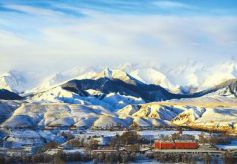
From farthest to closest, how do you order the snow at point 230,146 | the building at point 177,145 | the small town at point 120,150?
1. the snow at point 230,146
2. the building at point 177,145
3. the small town at point 120,150

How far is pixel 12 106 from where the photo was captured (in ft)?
512

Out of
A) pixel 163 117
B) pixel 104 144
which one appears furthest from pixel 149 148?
pixel 163 117

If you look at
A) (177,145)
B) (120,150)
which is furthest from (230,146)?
(120,150)

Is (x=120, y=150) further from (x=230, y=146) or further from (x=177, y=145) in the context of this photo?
(x=230, y=146)

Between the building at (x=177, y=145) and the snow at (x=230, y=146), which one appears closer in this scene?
Answer: the building at (x=177, y=145)

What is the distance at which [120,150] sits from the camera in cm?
8106

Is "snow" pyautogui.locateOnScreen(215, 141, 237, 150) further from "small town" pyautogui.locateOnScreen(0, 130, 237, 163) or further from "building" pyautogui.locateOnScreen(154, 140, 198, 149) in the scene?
"building" pyautogui.locateOnScreen(154, 140, 198, 149)

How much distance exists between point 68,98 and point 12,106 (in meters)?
44.9

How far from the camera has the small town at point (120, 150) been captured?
7319 centimetres

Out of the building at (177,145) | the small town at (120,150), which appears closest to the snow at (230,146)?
the small town at (120,150)

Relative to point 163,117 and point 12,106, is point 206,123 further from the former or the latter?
point 12,106

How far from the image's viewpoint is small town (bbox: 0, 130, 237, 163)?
73.2 metres

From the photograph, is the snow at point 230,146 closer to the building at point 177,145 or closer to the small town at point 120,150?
the small town at point 120,150

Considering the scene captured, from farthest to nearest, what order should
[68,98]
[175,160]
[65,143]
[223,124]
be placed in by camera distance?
1. [68,98]
2. [223,124]
3. [65,143]
4. [175,160]
